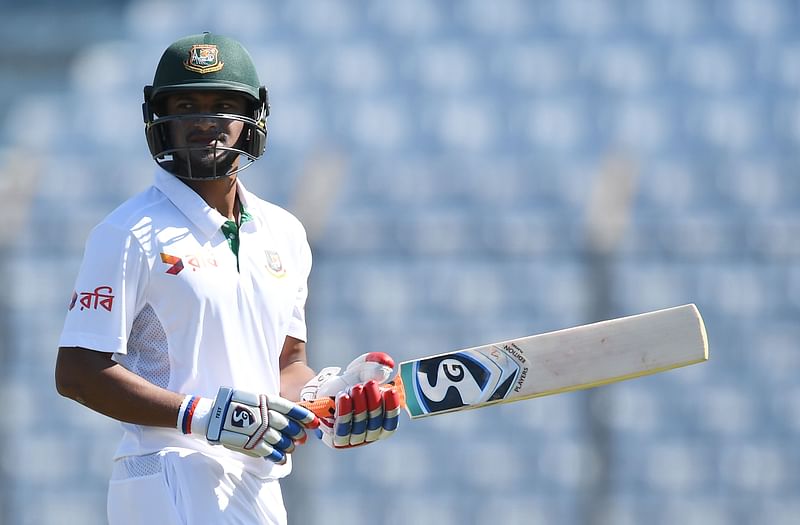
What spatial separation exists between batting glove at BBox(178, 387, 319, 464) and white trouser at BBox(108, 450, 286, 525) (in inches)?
4.3

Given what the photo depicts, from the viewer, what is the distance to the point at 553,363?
7.62ft

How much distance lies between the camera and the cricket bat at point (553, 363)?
2.29m

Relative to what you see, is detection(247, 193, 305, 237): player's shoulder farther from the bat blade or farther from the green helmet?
the bat blade

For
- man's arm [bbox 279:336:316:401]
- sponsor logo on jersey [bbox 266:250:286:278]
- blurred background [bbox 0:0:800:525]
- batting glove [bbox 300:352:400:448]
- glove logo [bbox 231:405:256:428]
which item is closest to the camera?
glove logo [bbox 231:405:256:428]

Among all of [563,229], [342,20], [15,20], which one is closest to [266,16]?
[342,20]

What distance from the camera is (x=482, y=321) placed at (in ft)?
15.9

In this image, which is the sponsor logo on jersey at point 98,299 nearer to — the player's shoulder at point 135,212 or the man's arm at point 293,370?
the player's shoulder at point 135,212

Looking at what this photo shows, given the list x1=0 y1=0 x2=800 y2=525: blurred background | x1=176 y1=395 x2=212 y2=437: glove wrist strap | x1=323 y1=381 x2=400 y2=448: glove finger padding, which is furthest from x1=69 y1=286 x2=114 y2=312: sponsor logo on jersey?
x1=0 y1=0 x2=800 y2=525: blurred background

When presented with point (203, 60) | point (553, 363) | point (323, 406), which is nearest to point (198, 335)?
point (323, 406)

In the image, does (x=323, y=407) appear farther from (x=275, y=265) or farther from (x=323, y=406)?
(x=275, y=265)

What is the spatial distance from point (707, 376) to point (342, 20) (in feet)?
8.21

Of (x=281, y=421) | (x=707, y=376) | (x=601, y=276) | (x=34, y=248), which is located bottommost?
(x=707, y=376)

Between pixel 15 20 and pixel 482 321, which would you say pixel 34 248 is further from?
pixel 15 20

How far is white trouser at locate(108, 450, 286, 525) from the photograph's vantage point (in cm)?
214
